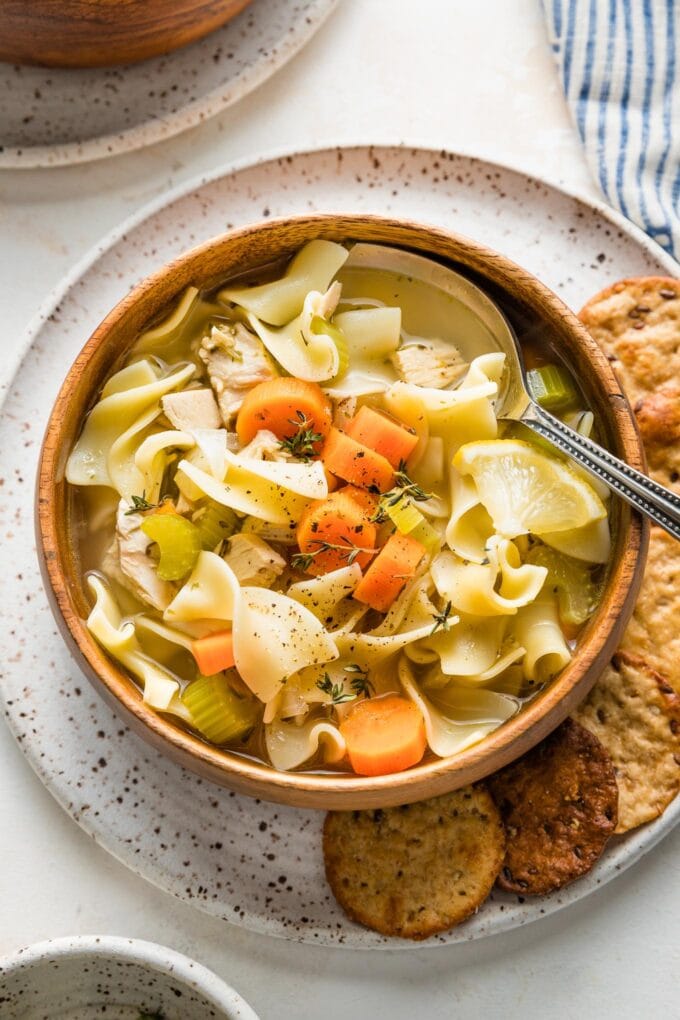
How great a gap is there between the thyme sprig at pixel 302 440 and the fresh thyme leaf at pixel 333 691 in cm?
67

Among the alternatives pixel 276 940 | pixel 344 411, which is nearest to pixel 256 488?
pixel 344 411

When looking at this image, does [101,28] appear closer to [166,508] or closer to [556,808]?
[166,508]

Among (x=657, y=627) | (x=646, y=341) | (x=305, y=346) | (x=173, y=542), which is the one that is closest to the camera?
(x=173, y=542)

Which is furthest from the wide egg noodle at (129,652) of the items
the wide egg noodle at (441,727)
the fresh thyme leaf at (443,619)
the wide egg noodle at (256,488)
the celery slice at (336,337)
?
the celery slice at (336,337)

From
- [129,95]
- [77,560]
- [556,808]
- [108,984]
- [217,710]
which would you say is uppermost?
[129,95]

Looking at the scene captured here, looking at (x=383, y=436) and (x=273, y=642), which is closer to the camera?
(x=273, y=642)

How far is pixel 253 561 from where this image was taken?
11.0 ft

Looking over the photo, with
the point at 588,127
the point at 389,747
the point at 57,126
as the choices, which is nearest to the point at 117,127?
the point at 57,126

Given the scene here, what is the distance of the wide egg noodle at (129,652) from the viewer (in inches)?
129

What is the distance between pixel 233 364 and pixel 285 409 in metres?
0.26

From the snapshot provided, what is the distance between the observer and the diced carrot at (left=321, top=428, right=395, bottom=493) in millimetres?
3371

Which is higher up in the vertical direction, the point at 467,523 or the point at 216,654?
the point at 467,523

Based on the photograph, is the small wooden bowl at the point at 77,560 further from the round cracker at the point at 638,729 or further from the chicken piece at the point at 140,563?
the round cracker at the point at 638,729

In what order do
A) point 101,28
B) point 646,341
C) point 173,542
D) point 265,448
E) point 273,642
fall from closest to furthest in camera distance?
point 273,642 < point 173,542 < point 265,448 < point 646,341 < point 101,28
